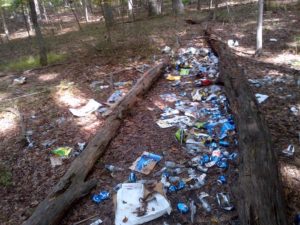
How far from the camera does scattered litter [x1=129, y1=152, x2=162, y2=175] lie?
3616mm

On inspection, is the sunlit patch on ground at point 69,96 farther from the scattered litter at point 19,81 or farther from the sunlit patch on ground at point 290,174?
the sunlit patch on ground at point 290,174

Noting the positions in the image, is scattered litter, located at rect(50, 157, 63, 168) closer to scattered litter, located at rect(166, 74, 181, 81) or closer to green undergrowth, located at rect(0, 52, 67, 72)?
scattered litter, located at rect(166, 74, 181, 81)

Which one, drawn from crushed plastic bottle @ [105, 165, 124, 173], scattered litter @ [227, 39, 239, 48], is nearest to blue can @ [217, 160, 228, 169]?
crushed plastic bottle @ [105, 165, 124, 173]

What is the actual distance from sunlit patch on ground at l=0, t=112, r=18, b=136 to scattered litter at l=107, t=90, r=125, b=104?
1.88m

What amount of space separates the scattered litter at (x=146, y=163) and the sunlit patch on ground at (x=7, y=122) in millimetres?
2806

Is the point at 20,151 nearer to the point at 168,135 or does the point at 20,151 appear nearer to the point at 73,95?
the point at 73,95

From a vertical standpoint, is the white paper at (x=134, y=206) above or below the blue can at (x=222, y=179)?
below

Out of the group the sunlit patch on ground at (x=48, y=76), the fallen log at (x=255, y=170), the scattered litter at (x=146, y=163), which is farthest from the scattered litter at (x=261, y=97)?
the sunlit patch on ground at (x=48, y=76)

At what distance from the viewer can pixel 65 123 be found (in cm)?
502

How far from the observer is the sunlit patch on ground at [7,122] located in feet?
16.7

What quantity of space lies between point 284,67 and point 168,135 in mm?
3555

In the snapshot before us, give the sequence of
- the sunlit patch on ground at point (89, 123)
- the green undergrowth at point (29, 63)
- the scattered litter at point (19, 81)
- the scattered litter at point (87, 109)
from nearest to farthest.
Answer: the sunlit patch on ground at point (89, 123)
the scattered litter at point (87, 109)
the scattered litter at point (19, 81)
the green undergrowth at point (29, 63)

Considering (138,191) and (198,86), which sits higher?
(198,86)

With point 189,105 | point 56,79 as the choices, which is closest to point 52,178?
point 189,105
